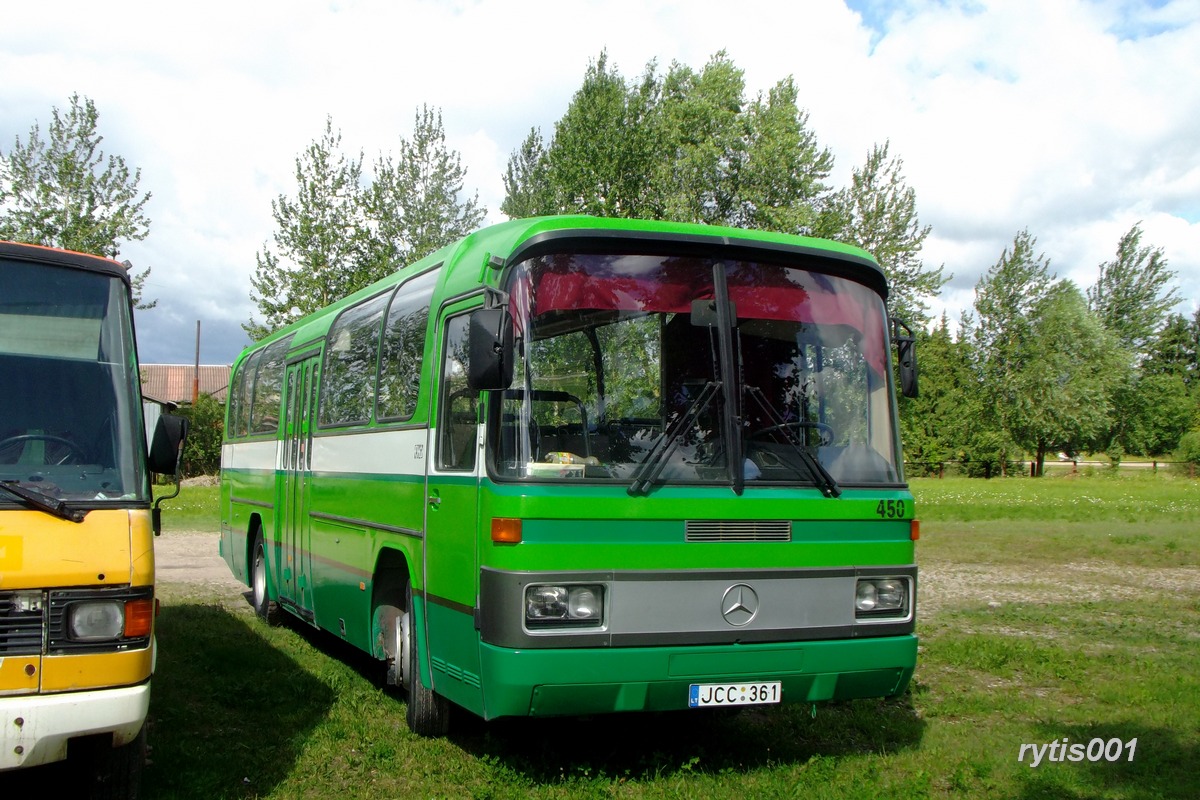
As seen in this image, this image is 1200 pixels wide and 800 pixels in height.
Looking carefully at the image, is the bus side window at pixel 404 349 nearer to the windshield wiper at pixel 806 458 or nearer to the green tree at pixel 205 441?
the windshield wiper at pixel 806 458

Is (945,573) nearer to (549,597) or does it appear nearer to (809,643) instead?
(809,643)

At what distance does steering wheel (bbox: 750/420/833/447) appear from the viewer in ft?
21.4

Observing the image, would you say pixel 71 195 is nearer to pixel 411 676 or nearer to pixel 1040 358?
pixel 411 676

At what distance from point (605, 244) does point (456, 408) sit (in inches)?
51.9

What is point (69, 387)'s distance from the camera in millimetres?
5699

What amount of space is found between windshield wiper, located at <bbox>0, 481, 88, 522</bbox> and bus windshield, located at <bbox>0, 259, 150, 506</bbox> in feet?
0.30

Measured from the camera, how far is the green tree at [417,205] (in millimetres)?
33688

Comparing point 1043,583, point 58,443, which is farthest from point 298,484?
point 1043,583

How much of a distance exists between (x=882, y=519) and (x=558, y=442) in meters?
2.01

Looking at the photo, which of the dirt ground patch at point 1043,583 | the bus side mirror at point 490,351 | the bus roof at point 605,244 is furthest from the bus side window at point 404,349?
the dirt ground patch at point 1043,583

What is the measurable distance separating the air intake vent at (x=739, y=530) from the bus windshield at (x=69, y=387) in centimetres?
279

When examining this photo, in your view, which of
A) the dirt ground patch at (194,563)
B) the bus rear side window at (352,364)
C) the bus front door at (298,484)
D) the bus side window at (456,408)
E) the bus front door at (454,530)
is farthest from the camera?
the dirt ground patch at (194,563)

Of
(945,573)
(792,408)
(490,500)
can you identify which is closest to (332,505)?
(490,500)

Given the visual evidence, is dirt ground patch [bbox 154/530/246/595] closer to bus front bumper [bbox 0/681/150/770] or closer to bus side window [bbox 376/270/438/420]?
bus side window [bbox 376/270/438/420]
